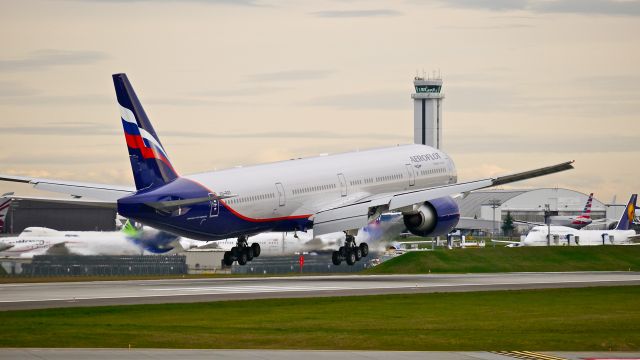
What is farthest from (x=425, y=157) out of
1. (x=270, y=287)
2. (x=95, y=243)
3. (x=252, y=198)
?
(x=95, y=243)

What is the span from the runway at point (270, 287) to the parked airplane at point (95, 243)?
1436cm

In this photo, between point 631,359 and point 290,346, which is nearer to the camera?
point 631,359

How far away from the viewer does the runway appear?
50.4m

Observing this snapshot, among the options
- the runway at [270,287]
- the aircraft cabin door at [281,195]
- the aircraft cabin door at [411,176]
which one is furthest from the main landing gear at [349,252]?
the aircraft cabin door at [411,176]

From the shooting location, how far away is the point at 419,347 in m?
35.2

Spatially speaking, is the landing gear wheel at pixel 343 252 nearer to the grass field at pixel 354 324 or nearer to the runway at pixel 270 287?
the runway at pixel 270 287

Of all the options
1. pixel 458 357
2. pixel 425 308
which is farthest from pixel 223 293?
pixel 458 357

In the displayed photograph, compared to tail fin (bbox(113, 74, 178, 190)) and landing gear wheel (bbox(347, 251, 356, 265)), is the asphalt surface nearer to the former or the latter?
tail fin (bbox(113, 74, 178, 190))

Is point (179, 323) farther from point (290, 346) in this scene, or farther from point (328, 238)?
point (328, 238)

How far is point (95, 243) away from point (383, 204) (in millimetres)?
30466

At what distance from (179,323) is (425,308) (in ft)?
38.5

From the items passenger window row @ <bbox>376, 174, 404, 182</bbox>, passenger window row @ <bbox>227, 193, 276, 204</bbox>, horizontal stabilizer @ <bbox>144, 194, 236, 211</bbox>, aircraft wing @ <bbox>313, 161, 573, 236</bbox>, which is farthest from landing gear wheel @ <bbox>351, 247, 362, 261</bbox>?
horizontal stabilizer @ <bbox>144, 194, 236, 211</bbox>

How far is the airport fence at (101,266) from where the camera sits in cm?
7781

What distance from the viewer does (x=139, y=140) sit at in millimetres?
57219
